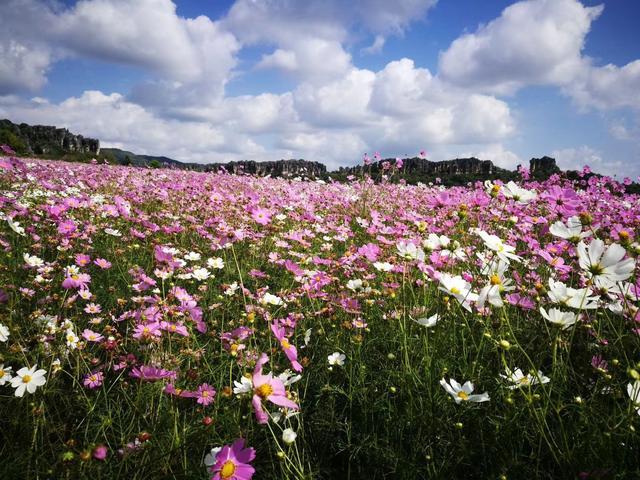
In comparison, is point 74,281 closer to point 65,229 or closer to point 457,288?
point 65,229

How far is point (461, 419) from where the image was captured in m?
1.34

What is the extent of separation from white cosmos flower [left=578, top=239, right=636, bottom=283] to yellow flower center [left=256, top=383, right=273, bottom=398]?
0.96m

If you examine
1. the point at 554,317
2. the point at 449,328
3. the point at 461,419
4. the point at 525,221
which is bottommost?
the point at 461,419

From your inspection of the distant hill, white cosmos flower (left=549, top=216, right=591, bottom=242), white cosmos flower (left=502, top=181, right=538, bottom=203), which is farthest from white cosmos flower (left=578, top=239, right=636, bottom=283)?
the distant hill

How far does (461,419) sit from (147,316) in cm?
125

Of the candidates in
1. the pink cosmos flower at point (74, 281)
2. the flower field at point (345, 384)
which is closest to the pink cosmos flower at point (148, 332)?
the flower field at point (345, 384)

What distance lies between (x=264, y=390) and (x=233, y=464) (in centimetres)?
18

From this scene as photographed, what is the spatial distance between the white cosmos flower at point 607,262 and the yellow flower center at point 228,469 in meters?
1.10

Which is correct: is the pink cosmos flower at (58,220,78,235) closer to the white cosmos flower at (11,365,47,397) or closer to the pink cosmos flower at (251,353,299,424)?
the white cosmos flower at (11,365,47,397)

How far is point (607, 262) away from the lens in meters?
1.08

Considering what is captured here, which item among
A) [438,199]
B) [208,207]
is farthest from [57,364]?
[208,207]

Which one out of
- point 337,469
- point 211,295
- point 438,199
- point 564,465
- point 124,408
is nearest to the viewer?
point 564,465

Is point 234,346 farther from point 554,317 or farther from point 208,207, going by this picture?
point 208,207

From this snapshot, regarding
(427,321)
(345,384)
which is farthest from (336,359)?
(427,321)
